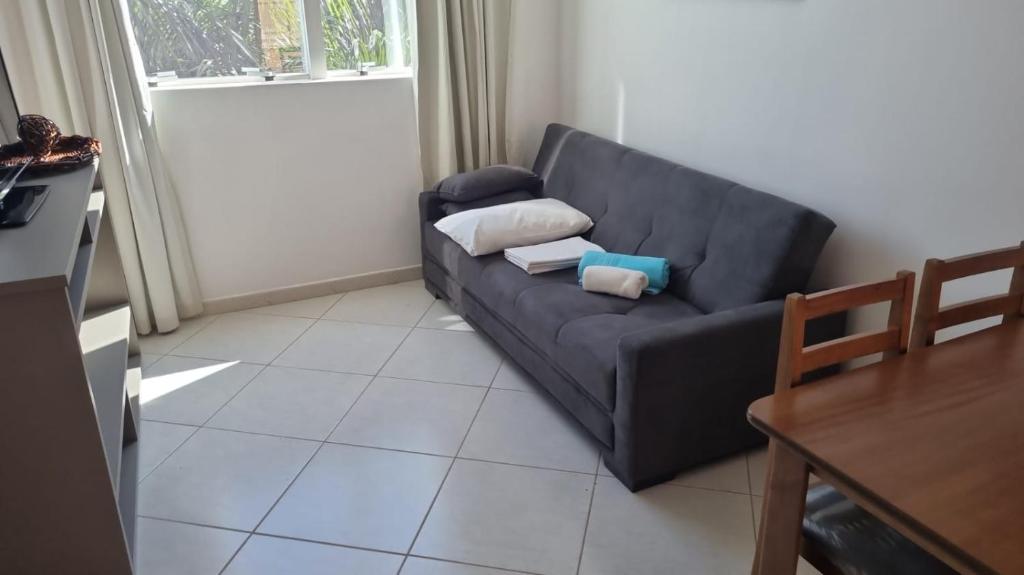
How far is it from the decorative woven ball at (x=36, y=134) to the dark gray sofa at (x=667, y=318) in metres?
1.58

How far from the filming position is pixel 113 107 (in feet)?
9.80

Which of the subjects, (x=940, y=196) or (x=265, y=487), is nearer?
(x=940, y=196)

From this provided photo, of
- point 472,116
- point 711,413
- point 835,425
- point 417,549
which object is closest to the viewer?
point 835,425

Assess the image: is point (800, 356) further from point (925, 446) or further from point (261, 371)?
point (261, 371)

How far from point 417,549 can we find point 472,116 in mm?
2416

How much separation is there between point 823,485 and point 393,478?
1.31 metres

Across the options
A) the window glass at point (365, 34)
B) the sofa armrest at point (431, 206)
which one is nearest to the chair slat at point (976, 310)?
the sofa armrest at point (431, 206)

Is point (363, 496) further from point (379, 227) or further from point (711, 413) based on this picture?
point (379, 227)

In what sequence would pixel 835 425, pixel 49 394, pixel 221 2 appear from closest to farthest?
pixel 835 425 → pixel 49 394 → pixel 221 2

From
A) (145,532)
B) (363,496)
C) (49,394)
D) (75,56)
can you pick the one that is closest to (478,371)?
(363,496)

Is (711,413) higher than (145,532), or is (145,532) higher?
(711,413)

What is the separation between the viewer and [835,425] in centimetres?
124

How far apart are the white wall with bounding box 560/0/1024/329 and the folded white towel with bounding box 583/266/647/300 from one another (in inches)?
23.4

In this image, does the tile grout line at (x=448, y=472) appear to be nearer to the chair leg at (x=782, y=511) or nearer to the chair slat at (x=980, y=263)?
the chair leg at (x=782, y=511)
